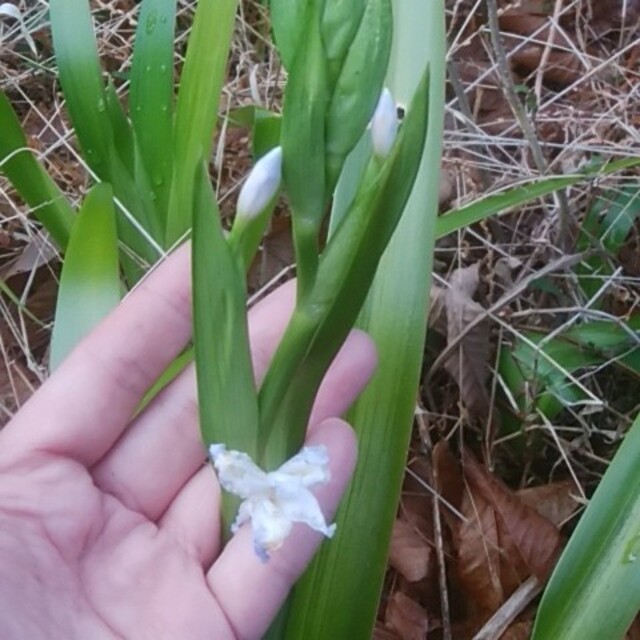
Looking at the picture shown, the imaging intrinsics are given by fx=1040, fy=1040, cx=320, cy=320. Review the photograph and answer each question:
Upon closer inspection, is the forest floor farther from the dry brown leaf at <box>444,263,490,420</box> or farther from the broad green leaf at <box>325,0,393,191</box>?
the broad green leaf at <box>325,0,393,191</box>

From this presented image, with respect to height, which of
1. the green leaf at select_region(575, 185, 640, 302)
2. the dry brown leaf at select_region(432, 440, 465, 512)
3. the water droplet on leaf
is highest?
the water droplet on leaf

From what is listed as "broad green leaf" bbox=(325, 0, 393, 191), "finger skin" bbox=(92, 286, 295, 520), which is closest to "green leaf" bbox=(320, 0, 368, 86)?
"broad green leaf" bbox=(325, 0, 393, 191)

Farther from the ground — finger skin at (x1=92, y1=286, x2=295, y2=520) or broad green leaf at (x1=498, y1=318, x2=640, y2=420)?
finger skin at (x1=92, y1=286, x2=295, y2=520)

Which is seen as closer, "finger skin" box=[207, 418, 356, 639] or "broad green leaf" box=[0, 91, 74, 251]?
"finger skin" box=[207, 418, 356, 639]

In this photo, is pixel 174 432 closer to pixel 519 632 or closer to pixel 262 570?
pixel 262 570

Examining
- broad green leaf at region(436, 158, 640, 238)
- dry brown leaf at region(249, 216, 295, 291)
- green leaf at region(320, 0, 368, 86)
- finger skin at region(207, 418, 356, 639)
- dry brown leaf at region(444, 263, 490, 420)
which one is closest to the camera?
green leaf at region(320, 0, 368, 86)

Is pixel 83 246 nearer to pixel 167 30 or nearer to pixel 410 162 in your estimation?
pixel 167 30

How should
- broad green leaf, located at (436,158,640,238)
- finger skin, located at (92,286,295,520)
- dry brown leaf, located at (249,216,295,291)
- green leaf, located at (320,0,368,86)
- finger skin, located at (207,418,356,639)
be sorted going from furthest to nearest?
1. dry brown leaf, located at (249,216,295,291)
2. broad green leaf, located at (436,158,640,238)
3. finger skin, located at (92,286,295,520)
4. finger skin, located at (207,418,356,639)
5. green leaf, located at (320,0,368,86)

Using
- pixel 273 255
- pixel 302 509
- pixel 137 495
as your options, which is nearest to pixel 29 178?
pixel 273 255
